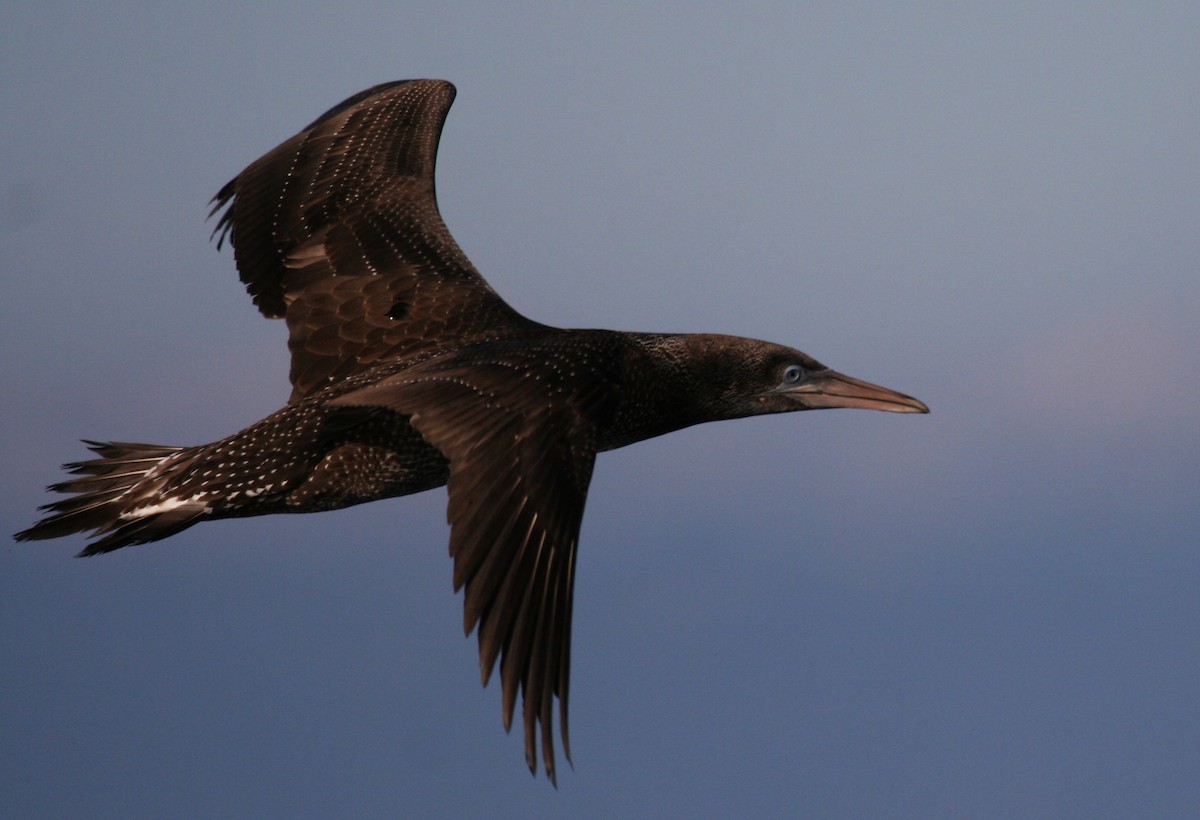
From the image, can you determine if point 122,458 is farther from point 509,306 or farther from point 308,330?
point 509,306

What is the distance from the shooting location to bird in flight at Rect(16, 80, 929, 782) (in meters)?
6.85

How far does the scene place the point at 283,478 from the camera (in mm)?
8391

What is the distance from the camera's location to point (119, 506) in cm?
839

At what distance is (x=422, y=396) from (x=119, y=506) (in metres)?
1.97

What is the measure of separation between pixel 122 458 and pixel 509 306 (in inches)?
91.3

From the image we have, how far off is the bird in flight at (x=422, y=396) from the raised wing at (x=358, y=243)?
0.01 m

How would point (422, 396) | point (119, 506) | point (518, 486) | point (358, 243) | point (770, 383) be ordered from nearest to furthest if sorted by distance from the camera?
point (518, 486), point (422, 396), point (119, 506), point (770, 383), point (358, 243)

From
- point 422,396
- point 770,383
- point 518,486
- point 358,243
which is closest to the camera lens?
point 518,486

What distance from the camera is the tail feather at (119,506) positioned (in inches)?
325

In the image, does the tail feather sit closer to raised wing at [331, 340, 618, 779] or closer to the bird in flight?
the bird in flight

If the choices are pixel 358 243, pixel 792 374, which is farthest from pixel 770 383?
pixel 358 243

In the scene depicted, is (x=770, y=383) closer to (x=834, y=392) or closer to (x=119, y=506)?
(x=834, y=392)

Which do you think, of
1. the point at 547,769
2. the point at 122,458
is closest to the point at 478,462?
the point at 547,769

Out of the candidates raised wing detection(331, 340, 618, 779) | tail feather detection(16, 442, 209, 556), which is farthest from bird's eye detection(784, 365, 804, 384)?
tail feather detection(16, 442, 209, 556)
